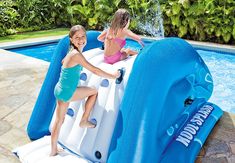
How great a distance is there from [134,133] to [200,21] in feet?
24.7

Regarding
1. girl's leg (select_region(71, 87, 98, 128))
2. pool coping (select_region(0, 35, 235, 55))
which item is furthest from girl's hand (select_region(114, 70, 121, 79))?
pool coping (select_region(0, 35, 235, 55))

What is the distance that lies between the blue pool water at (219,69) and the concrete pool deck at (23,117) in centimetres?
204

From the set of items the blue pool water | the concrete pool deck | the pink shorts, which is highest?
the pink shorts

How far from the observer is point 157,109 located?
2.82 metres

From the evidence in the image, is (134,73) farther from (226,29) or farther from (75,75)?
(226,29)

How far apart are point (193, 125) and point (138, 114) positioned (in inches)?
39.3

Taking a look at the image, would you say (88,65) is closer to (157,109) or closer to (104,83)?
(104,83)

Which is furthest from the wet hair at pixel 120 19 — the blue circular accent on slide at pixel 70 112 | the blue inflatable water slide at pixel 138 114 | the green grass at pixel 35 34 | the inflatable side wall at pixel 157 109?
the green grass at pixel 35 34

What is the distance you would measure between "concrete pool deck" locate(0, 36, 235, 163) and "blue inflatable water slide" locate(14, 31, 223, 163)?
139mm

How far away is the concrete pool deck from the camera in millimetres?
3427

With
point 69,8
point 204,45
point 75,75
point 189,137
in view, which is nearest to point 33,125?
point 75,75

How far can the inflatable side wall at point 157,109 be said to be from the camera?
9.14ft

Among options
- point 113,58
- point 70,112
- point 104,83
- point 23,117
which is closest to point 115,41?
point 113,58

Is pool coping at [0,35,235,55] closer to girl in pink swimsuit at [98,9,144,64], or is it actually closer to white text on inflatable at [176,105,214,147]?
white text on inflatable at [176,105,214,147]
